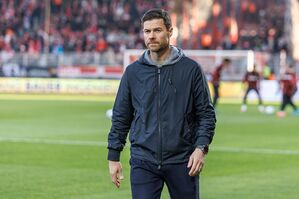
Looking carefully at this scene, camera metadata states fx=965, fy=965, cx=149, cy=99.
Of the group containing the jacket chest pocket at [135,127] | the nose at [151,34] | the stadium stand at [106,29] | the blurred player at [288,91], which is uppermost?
the nose at [151,34]

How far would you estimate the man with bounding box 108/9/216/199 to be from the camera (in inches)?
296

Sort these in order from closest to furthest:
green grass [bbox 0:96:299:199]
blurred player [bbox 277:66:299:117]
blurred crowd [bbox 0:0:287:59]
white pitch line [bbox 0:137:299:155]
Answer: green grass [bbox 0:96:299:199], white pitch line [bbox 0:137:299:155], blurred player [bbox 277:66:299:117], blurred crowd [bbox 0:0:287:59]

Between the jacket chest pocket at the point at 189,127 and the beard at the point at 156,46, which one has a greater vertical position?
the beard at the point at 156,46

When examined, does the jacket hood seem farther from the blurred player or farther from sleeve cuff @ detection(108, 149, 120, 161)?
the blurred player

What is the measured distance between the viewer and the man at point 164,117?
7527 mm

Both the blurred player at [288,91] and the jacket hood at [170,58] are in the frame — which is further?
the blurred player at [288,91]

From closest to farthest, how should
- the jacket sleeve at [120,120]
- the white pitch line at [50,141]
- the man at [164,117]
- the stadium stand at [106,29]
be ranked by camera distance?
the man at [164,117] → the jacket sleeve at [120,120] → the white pitch line at [50,141] → the stadium stand at [106,29]

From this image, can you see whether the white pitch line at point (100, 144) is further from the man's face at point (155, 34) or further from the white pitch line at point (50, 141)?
the man's face at point (155, 34)

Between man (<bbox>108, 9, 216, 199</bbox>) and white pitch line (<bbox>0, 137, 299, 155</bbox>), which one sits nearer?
man (<bbox>108, 9, 216, 199</bbox>)

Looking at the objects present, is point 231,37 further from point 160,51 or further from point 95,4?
point 160,51

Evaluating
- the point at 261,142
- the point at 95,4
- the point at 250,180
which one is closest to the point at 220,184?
the point at 250,180

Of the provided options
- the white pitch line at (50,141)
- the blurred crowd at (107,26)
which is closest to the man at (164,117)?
the white pitch line at (50,141)

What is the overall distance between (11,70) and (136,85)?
46505 millimetres

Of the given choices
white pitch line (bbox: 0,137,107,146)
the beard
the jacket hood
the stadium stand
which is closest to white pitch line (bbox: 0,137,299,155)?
white pitch line (bbox: 0,137,107,146)
